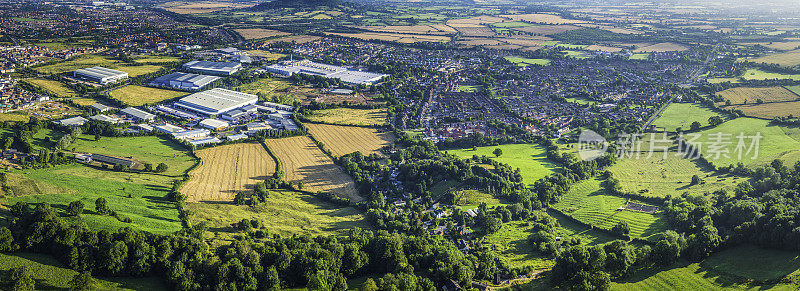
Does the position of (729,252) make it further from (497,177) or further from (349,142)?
(349,142)

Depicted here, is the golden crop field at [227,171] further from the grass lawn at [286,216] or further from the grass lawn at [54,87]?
the grass lawn at [54,87]

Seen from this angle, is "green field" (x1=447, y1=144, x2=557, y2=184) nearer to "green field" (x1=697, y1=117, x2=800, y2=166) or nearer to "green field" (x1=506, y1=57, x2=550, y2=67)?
"green field" (x1=697, y1=117, x2=800, y2=166)

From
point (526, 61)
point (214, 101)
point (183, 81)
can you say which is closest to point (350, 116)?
point (214, 101)

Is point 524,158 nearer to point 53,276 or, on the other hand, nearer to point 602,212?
point 602,212

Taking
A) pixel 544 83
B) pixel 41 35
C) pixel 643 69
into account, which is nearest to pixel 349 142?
pixel 544 83

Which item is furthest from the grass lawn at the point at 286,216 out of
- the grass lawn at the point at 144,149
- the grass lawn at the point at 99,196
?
the grass lawn at the point at 144,149

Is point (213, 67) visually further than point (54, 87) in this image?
Yes

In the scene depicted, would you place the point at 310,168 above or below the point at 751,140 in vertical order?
below
